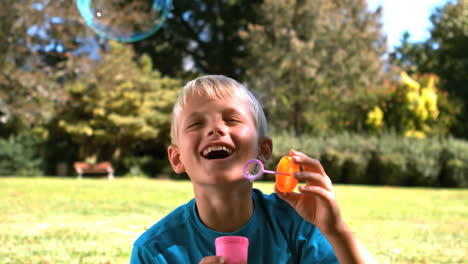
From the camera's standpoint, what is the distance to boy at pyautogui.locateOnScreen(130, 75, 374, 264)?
1750 mm

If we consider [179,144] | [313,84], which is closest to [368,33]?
[313,84]

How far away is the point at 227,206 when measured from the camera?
188 centimetres

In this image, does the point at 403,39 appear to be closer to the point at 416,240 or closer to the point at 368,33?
the point at 368,33

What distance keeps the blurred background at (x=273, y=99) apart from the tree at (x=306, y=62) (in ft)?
0.16

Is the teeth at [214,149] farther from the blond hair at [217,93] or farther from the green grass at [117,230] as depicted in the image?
the green grass at [117,230]

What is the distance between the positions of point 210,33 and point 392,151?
12.4m

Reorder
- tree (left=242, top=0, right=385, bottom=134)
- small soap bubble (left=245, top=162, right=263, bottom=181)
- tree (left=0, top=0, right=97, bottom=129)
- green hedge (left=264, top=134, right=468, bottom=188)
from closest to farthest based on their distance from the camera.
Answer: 1. small soap bubble (left=245, top=162, right=263, bottom=181)
2. tree (left=0, top=0, right=97, bottom=129)
3. green hedge (left=264, top=134, right=468, bottom=188)
4. tree (left=242, top=0, right=385, bottom=134)

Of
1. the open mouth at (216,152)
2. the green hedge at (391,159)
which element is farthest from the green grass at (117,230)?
the green hedge at (391,159)

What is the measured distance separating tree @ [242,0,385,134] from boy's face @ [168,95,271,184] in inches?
719

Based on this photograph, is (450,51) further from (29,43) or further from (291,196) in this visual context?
(291,196)

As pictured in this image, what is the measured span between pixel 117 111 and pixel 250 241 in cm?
1816

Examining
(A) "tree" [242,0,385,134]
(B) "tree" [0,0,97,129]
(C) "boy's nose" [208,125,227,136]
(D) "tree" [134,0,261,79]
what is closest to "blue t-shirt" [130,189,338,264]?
(C) "boy's nose" [208,125,227,136]

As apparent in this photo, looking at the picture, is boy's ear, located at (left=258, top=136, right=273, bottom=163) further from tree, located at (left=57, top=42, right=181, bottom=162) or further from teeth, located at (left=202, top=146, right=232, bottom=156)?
tree, located at (left=57, top=42, right=181, bottom=162)

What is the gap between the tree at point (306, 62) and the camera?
20.2 metres
